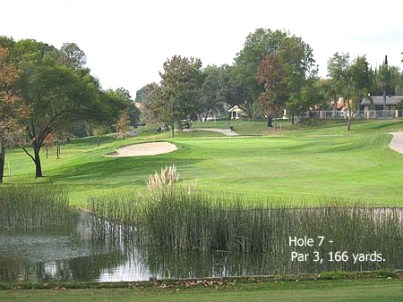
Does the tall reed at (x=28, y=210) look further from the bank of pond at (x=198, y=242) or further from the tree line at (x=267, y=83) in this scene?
the tree line at (x=267, y=83)

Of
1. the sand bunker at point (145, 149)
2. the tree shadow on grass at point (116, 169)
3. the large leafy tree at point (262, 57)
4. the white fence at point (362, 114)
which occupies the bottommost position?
the tree shadow on grass at point (116, 169)

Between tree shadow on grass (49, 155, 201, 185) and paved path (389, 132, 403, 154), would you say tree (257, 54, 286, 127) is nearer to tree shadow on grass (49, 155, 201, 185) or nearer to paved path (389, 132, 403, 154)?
paved path (389, 132, 403, 154)

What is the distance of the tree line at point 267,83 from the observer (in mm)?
68750

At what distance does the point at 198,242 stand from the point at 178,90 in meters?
64.1

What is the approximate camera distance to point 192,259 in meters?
14.7

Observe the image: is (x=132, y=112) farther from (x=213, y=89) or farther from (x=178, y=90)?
(x=178, y=90)

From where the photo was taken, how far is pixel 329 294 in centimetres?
920

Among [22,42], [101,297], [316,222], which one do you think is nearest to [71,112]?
[22,42]

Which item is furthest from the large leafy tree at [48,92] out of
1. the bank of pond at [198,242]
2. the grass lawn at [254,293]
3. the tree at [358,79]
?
the tree at [358,79]

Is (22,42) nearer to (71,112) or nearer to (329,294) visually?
(71,112)

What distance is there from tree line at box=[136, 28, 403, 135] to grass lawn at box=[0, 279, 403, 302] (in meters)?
59.2

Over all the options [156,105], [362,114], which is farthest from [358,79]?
[156,105]

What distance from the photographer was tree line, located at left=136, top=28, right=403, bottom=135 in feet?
226

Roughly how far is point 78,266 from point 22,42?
78.6ft
